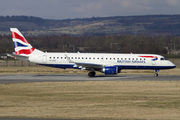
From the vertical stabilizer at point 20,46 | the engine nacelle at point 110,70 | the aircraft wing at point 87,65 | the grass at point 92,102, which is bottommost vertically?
the grass at point 92,102

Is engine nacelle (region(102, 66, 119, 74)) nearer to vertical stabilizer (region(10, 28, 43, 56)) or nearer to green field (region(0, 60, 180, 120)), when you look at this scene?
green field (region(0, 60, 180, 120))

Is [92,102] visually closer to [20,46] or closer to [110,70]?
[110,70]

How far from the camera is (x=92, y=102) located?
22062 millimetres

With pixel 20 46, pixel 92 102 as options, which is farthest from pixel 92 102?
pixel 20 46

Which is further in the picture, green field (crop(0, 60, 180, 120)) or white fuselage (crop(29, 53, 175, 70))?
white fuselage (crop(29, 53, 175, 70))

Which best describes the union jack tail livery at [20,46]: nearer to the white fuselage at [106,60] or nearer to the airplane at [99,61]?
the airplane at [99,61]

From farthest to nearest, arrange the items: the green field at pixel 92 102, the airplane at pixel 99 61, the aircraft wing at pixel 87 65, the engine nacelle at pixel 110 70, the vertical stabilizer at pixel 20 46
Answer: the vertical stabilizer at pixel 20 46, the airplane at pixel 99 61, the aircraft wing at pixel 87 65, the engine nacelle at pixel 110 70, the green field at pixel 92 102

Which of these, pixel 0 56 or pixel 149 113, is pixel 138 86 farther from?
pixel 0 56

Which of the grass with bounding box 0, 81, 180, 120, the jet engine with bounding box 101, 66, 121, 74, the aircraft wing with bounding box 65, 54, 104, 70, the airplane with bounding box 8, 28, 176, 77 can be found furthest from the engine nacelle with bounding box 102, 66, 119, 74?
the grass with bounding box 0, 81, 180, 120

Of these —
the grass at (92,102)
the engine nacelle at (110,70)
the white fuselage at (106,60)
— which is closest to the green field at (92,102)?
the grass at (92,102)

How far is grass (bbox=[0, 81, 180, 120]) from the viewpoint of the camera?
17.8 m

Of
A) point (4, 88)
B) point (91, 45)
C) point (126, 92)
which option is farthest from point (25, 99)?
point (91, 45)

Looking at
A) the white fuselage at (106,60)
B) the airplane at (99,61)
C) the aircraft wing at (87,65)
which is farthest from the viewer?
the white fuselage at (106,60)

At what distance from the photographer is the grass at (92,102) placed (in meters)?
17.8
